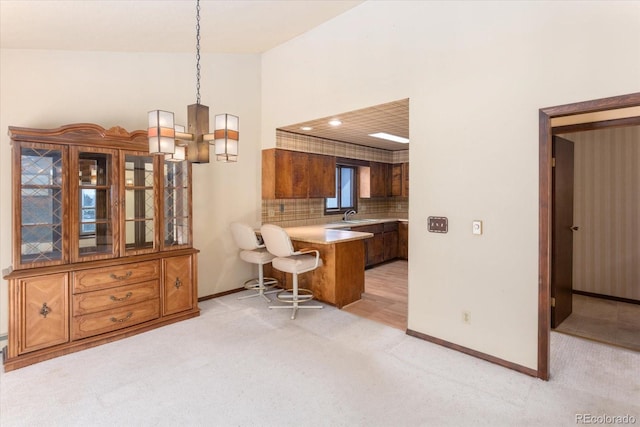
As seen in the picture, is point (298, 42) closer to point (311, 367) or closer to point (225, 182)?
point (225, 182)

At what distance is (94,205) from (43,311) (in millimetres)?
1004

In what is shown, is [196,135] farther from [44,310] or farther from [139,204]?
[44,310]

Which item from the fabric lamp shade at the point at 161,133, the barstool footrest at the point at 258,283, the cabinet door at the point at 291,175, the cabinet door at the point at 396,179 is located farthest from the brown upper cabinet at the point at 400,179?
the fabric lamp shade at the point at 161,133

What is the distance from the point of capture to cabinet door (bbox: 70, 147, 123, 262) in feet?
9.96

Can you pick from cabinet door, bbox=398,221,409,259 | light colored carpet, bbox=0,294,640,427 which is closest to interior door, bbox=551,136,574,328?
light colored carpet, bbox=0,294,640,427

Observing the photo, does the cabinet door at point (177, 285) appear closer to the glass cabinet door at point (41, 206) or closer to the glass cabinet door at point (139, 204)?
the glass cabinet door at point (139, 204)

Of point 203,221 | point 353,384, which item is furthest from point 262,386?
point 203,221

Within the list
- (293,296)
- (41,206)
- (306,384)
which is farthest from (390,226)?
(41,206)

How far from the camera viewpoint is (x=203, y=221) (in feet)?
14.6

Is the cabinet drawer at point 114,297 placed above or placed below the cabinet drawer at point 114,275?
below

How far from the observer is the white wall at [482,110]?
7.52ft

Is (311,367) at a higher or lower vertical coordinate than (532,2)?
lower

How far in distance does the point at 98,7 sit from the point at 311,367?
3.42m

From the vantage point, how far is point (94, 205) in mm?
3199
